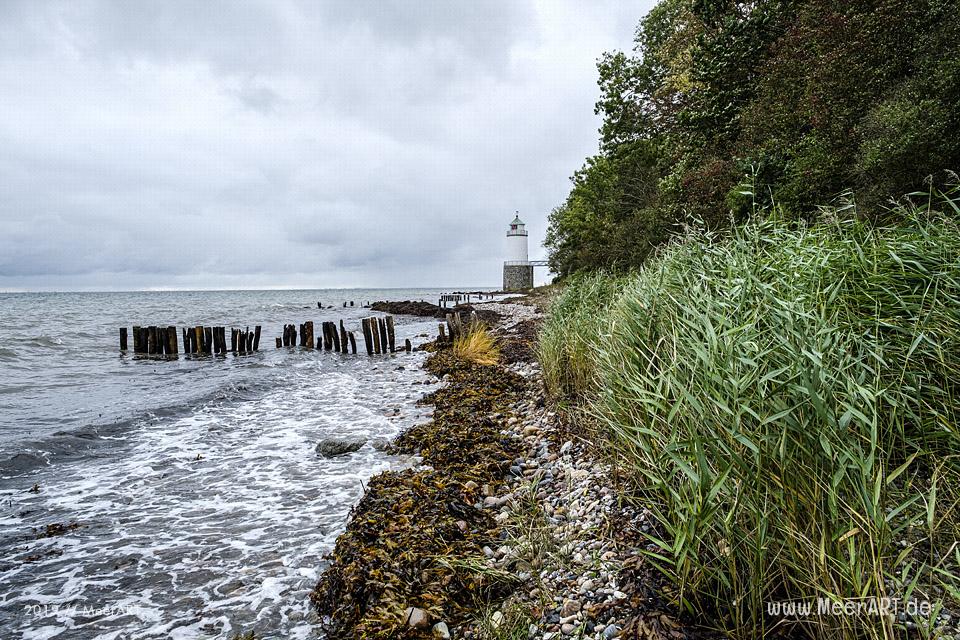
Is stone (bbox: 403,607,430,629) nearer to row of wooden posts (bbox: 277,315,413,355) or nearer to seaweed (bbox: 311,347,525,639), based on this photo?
seaweed (bbox: 311,347,525,639)

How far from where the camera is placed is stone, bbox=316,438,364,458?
5.65 meters

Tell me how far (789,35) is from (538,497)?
13.5m

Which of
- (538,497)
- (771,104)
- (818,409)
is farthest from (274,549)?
(771,104)

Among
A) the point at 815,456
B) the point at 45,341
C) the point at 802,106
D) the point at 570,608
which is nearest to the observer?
the point at 815,456

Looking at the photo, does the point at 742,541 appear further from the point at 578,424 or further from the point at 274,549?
the point at 274,549

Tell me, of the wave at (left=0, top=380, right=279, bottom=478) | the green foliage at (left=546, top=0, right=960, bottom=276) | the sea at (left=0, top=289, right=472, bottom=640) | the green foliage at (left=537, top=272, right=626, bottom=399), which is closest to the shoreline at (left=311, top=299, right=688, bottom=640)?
the sea at (left=0, top=289, right=472, bottom=640)

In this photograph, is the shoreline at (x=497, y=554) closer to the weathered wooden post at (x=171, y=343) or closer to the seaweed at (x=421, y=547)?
the seaweed at (x=421, y=547)

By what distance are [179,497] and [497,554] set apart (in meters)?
3.69

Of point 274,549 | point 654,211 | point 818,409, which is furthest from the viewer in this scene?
point 654,211

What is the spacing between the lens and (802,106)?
407 inches

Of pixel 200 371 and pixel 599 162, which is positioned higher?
pixel 599 162

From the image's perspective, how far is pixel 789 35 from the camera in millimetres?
10992

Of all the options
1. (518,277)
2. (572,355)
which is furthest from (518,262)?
(572,355)

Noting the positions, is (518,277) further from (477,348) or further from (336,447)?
(336,447)
